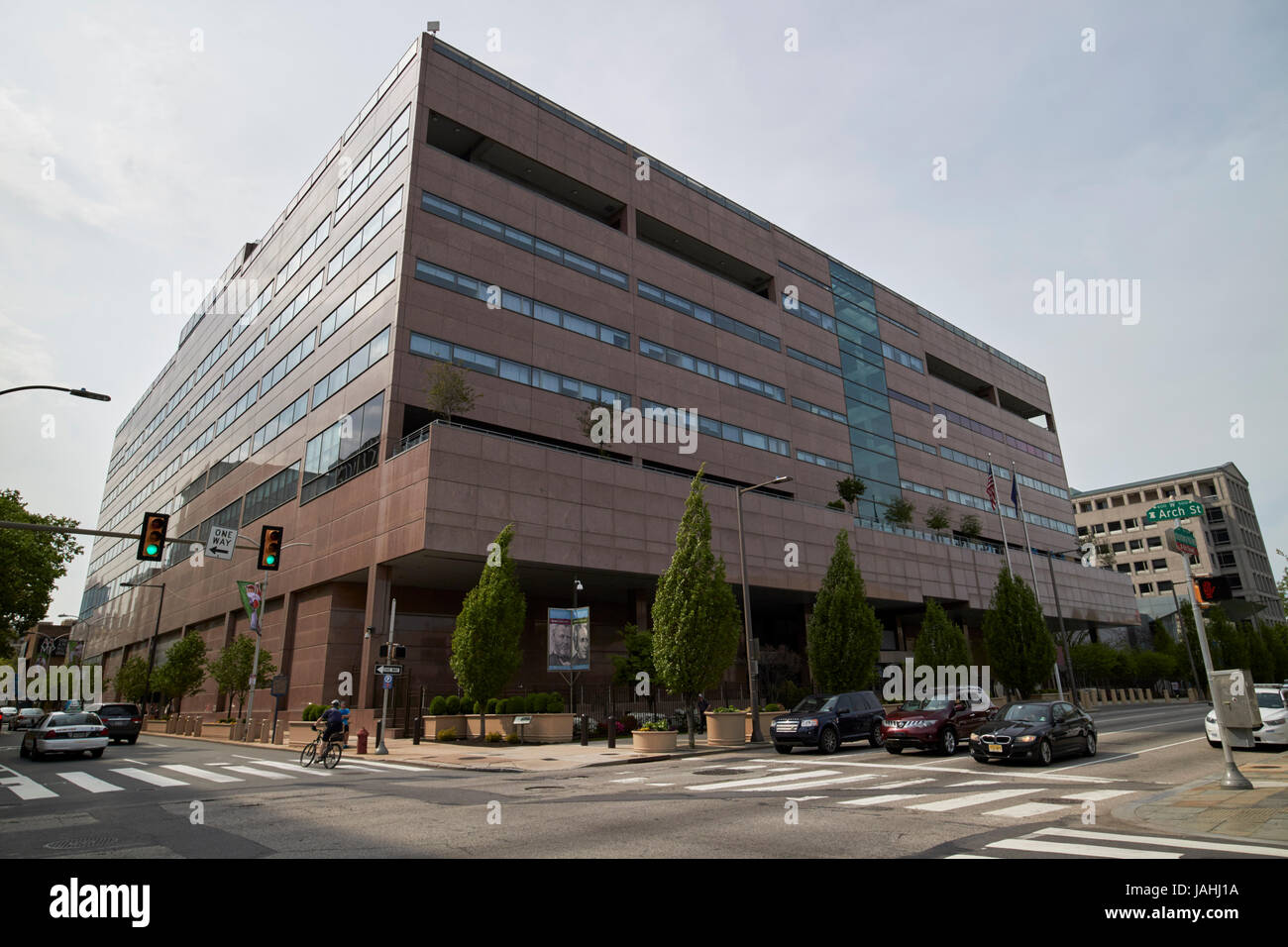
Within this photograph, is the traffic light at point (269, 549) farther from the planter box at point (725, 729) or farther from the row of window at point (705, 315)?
the row of window at point (705, 315)

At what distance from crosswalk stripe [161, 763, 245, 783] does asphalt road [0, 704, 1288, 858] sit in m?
Result: 0.09

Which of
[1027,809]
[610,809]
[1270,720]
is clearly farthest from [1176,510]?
[610,809]

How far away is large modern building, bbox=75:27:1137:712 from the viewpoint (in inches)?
1374

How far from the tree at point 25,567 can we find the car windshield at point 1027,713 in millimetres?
61036

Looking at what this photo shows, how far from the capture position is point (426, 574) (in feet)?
115

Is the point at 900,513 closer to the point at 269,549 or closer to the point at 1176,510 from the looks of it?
the point at 1176,510

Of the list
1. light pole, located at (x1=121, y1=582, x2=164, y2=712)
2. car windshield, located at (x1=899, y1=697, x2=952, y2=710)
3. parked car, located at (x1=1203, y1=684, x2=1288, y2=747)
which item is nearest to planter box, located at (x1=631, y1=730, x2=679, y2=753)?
car windshield, located at (x1=899, y1=697, x2=952, y2=710)

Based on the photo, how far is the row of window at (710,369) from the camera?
1763 inches

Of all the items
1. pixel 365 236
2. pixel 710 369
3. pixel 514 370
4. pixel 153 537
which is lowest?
pixel 153 537

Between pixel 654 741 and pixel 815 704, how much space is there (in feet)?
17.8

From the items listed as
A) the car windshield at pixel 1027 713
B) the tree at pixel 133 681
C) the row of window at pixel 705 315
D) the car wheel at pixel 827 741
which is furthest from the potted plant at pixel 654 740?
the tree at pixel 133 681

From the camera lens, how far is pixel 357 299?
39781mm
